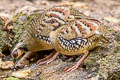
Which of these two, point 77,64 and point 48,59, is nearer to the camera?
point 77,64

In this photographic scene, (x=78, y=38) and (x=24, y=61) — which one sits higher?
(x=78, y=38)

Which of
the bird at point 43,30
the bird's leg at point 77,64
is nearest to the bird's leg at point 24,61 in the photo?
the bird at point 43,30

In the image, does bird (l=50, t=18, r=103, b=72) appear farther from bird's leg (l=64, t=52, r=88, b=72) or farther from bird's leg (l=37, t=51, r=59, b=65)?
bird's leg (l=37, t=51, r=59, b=65)

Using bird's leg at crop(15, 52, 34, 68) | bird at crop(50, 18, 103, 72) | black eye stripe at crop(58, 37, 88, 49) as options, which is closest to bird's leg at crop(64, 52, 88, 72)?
bird at crop(50, 18, 103, 72)

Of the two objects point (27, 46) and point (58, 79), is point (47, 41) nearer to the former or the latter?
point (27, 46)

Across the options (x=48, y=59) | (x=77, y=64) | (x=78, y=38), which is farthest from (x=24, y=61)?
(x=78, y=38)

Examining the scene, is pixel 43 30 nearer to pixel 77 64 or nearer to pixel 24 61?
pixel 24 61

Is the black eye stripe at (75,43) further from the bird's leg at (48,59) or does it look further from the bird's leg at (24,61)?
the bird's leg at (24,61)
